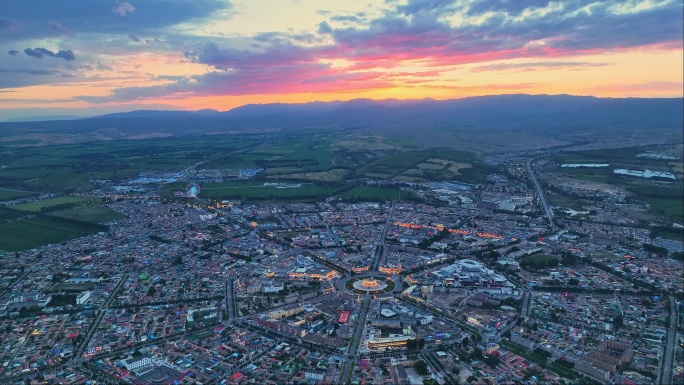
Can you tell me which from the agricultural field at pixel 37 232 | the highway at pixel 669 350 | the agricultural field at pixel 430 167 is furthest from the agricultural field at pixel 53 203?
the highway at pixel 669 350

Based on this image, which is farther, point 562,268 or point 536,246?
point 536,246

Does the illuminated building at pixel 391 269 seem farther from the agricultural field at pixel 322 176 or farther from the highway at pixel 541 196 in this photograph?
the agricultural field at pixel 322 176

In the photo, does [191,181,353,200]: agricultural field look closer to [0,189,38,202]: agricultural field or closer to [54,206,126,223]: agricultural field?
[54,206,126,223]: agricultural field

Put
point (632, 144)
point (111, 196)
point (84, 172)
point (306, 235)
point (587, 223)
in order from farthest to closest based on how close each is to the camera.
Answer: point (632, 144), point (84, 172), point (111, 196), point (587, 223), point (306, 235)

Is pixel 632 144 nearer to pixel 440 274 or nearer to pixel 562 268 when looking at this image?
pixel 562 268

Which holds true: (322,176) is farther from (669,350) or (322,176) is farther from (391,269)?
(669,350)

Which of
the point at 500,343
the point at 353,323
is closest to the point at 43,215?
the point at 353,323

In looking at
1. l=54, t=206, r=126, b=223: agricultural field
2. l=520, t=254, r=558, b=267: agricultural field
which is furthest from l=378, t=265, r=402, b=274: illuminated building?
l=54, t=206, r=126, b=223: agricultural field
